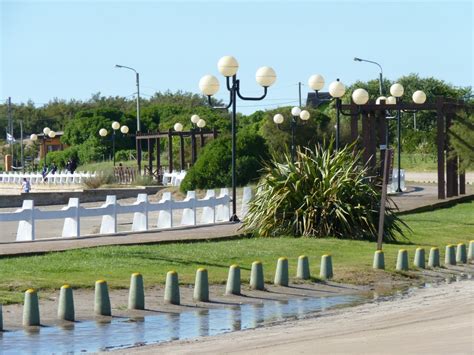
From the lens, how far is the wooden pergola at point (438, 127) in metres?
43.2

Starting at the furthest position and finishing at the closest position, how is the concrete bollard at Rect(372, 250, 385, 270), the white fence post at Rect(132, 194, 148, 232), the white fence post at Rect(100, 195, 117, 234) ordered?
the white fence post at Rect(132, 194, 148, 232) → the white fence post at Rect(100, 195, 117, 234) → the concrete bollard at Rect(372, 250, 385, 270)

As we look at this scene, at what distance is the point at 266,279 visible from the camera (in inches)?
811

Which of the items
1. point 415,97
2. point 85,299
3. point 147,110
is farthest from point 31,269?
point 147,110

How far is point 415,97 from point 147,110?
6538 centimetres

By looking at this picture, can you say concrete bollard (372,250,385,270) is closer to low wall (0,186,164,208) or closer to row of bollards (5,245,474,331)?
row of bollards (5,245,474,331)

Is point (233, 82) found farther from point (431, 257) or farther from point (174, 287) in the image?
point (174, 287)

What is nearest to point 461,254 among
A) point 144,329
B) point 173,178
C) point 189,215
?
point 189,215

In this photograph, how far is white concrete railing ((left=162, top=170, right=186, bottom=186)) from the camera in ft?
194

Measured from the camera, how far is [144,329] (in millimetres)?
15492

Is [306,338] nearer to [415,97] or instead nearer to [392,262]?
[392,262]

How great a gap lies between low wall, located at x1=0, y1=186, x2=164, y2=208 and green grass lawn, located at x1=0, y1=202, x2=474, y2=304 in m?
25.8

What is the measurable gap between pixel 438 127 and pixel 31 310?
98.5ft

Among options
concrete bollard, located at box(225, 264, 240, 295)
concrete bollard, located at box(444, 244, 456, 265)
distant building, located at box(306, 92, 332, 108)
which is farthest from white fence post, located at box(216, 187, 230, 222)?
concrete bollard, located at box(225, 264, 240, 295)

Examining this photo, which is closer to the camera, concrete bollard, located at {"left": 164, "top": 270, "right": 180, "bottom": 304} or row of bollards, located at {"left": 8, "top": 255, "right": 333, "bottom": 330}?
row of bollards, located at {"left": 8, "top": 255, "right": 333, "bottom": 330}
